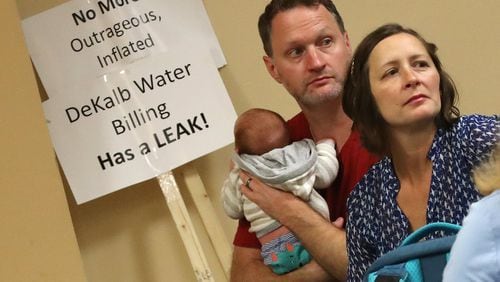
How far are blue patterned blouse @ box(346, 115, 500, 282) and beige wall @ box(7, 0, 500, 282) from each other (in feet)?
2.82

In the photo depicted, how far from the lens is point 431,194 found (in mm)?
1307

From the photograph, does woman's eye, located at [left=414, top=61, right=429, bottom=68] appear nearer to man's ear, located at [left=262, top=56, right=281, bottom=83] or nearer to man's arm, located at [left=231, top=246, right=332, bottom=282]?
man's arm, located at [left=231, top=246, right=332, bottom=282]

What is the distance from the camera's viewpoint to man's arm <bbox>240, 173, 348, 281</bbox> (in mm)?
1577

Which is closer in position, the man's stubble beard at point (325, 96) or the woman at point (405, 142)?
the woman at point (405, 142)

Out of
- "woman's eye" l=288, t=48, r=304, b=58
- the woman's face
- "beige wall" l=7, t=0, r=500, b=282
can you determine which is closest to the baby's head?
"woman's eye" l=288, t=48, r=304, b=58

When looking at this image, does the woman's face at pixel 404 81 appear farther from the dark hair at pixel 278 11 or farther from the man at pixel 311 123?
the dark hair at pixel 278 11

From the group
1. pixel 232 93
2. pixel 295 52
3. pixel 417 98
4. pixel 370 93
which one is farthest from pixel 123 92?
pixel 417 98

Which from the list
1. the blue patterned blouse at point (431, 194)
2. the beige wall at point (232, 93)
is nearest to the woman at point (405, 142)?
the blue patterned blouse at point (431, 194)

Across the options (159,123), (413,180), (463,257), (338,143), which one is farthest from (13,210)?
(463,257)

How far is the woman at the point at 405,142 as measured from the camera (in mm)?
1282

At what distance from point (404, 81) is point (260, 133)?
0.45m

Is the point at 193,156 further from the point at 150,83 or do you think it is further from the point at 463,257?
the point at 463,257

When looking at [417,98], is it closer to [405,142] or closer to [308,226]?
[405,142]

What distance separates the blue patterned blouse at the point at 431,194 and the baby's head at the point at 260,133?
28cm
